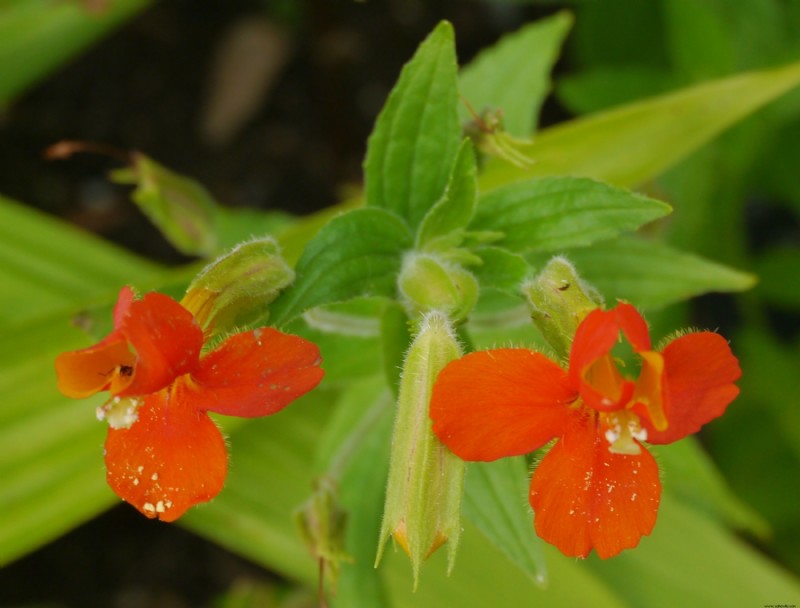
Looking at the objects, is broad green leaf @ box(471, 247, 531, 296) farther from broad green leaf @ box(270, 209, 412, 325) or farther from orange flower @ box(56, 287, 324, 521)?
orange flower @ box(56, 287, 324, 521)

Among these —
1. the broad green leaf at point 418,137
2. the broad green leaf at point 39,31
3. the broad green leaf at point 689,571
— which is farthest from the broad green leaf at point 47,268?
the broad green leaf at point 689,571

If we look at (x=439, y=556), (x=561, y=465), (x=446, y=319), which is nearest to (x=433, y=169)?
(x=446, y=319)

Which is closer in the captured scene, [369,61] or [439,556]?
[439,556]

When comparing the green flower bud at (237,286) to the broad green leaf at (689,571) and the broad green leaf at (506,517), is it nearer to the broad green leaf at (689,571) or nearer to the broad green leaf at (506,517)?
the broad green leaf at (506,517)

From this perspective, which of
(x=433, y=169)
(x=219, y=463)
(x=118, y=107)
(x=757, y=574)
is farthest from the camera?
(x=118, y=107)

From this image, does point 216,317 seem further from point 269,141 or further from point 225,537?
point 269,141

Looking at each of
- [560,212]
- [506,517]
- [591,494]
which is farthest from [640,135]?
[591,494]

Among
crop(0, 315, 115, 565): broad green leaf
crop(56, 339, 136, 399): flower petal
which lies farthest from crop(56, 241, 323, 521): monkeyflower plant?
crop(0, 315, 115, 565): broad green leaf
